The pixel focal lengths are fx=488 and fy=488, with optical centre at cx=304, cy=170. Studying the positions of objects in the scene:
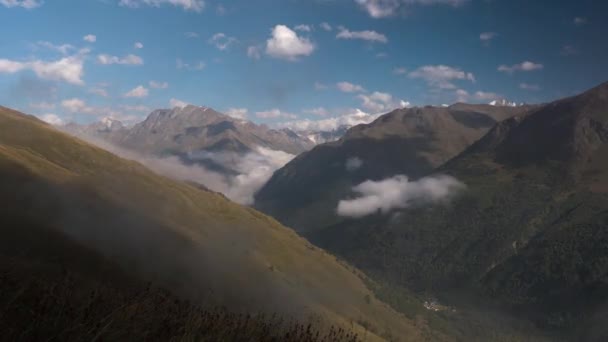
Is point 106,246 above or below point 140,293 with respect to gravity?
below

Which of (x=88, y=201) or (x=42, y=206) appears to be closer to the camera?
(x=42, y=206)

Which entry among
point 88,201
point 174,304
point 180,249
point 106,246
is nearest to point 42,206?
point 106,246

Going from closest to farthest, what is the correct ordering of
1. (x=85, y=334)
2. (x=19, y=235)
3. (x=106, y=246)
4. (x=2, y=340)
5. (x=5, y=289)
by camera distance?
(x=2, y=340) < (x=85, y=334) < (x=5, y=289) < (x=19, y=235) < (x=106, y=246)

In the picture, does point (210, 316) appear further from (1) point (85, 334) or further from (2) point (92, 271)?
(2) point (92, 271)

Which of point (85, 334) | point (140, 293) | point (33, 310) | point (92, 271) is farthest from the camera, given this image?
point (92, 271)

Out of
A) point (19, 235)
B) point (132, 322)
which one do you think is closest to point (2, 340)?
point (132, 322)

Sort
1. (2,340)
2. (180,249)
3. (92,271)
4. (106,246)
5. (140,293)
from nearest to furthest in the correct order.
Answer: (2,340) < (140,293) < (92,271) < (106,246) < (180,249)

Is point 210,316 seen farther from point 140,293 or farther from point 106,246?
point 106,246

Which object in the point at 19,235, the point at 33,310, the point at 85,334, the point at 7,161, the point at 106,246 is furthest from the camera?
the point at 7,161

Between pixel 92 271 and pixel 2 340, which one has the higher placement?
pixel 2 340

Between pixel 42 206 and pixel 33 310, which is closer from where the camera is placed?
pixel 33 310
